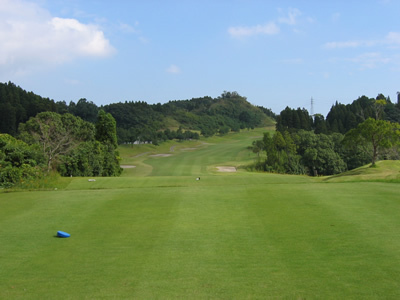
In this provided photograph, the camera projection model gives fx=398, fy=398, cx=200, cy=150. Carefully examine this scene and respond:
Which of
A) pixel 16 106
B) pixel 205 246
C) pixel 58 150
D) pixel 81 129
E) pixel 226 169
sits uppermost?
pixel 16 106

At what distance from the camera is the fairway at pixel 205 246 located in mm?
7008

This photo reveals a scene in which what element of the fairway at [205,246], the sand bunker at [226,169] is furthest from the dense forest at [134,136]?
the fairway at [205,246]

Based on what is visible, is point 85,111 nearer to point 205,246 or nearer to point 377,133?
point 377,133

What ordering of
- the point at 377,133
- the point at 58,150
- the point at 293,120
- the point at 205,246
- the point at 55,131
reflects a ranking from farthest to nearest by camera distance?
1. the point at 293,120
2. the point at 55,131
3. the point at 58,150
4. the point at 377,133
5. the point at 205,246

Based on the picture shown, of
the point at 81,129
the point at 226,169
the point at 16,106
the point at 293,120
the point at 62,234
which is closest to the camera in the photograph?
the point at 62,234

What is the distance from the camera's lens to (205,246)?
9.34 meters

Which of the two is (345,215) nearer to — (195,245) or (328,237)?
(328,237)

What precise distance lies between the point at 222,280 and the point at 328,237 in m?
3.70

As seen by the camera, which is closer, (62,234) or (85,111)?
(62,234)

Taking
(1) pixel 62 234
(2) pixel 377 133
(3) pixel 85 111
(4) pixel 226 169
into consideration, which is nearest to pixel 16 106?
(3) pixel 85 111

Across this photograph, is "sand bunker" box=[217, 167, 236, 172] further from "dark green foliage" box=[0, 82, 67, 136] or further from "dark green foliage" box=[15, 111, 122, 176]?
"dark green foliage" box=[0, 82, 67, 136]

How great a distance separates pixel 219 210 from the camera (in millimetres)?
13297

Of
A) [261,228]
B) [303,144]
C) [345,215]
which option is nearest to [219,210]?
[261,228]

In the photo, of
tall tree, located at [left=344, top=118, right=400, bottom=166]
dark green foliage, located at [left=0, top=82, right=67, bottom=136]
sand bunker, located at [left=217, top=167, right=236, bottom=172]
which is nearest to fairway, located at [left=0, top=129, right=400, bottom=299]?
tall tree, located at [left=344, top=118, right=400, bottom=166]
